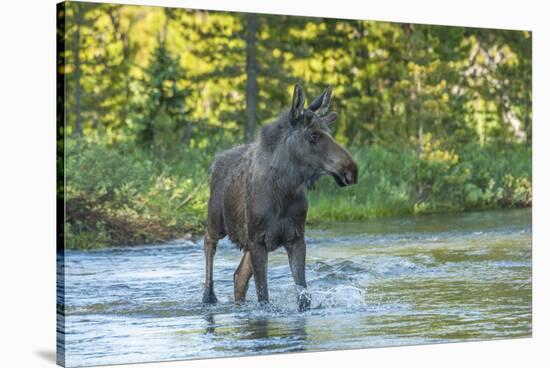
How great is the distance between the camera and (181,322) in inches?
378

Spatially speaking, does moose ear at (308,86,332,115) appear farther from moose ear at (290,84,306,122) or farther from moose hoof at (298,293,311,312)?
moose hoof at (298,293,311,312)

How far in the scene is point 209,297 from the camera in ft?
33.4

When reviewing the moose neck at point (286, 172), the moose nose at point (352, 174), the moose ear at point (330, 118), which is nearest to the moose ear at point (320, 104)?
the moose ear at point (330, 118)

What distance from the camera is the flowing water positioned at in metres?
9.30

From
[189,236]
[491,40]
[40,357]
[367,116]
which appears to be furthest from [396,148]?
[40,357]

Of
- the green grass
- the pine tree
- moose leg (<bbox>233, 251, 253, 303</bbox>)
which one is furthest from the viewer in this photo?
the pine tree

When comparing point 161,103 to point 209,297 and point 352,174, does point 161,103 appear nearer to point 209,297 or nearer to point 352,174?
point 209,297

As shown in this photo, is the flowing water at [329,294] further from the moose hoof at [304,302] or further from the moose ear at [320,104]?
the moose ear at [320,104]

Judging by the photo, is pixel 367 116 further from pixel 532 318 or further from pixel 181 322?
pixel 181 322

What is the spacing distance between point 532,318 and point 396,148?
6.72ft

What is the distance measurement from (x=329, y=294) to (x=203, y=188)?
1.49m

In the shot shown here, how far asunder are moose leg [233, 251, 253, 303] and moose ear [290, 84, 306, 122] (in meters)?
1.39

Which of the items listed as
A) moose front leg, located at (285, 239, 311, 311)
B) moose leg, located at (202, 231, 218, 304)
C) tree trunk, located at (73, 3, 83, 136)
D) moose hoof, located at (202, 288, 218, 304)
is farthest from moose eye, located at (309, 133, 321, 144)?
tree trunk, located at (73, 3, 83, 136)

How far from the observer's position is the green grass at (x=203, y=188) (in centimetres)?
978
